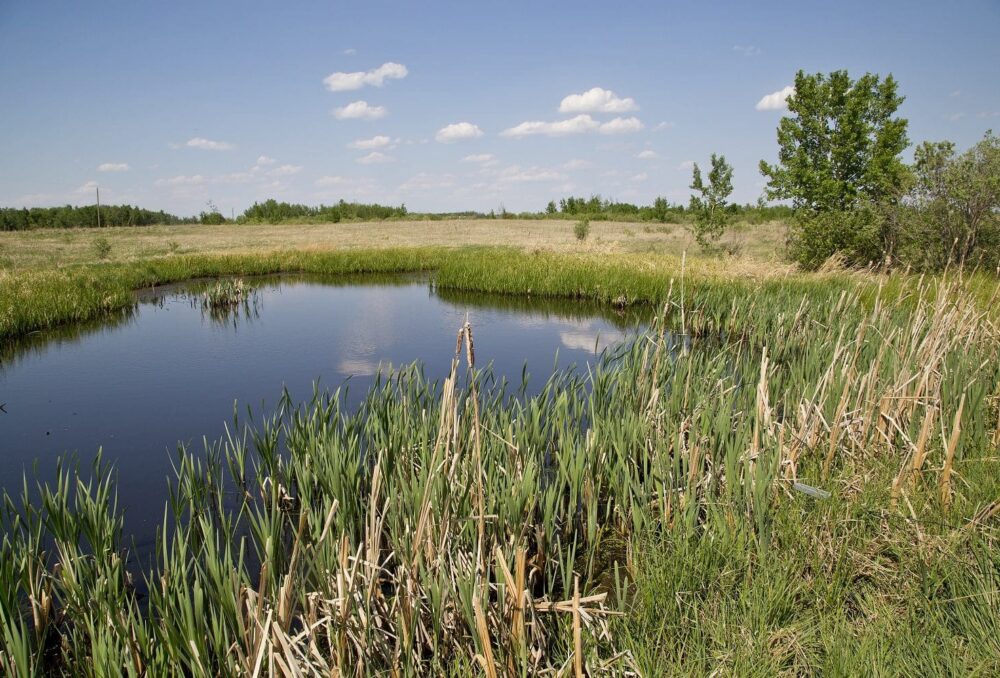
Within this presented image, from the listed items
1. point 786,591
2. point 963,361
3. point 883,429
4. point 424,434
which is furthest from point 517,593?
point 963,361

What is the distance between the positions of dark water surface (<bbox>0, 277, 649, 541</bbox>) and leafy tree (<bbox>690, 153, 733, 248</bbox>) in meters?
6.86

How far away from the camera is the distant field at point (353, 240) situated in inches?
904

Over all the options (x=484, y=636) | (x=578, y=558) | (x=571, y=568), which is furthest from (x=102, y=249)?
(x=484, y=636)

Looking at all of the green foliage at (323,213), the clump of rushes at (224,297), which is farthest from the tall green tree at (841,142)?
the green foliage at (323,213)

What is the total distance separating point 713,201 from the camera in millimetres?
19188

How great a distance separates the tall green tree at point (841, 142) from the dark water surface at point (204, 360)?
7106 millimetres

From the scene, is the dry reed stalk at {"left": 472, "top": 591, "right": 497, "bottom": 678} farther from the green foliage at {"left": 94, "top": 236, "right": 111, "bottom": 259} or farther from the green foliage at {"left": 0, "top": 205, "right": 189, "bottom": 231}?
the green foliage at {"left": 0, "top": 205, "right": 189, "bottom": 231}

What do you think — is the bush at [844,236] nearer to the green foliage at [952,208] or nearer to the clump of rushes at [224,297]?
the green foliage at [952,208]

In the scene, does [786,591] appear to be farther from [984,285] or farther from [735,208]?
[735,208]

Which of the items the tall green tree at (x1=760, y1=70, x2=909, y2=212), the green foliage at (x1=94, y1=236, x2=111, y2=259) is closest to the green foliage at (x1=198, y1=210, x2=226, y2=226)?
the green foliage at (x1=94, y1=236, x2=111, y2=259)

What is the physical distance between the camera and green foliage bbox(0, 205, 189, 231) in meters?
50.1

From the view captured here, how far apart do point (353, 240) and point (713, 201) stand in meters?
22.0

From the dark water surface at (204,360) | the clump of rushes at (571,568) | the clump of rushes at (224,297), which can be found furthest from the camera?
the clump of rushes at (224,297)

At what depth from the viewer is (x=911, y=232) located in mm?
12961
